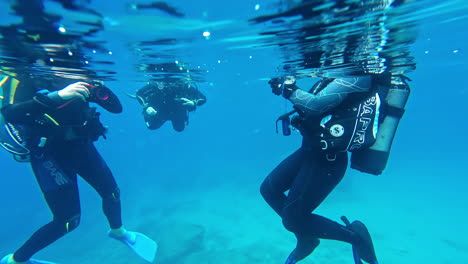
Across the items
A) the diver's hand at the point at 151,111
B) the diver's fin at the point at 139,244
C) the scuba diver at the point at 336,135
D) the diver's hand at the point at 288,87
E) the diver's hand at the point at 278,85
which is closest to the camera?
the scuba diver at the point at 336,135

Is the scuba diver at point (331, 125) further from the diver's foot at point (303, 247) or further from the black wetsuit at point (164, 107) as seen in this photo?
the black wetsuit at point (164, 107)

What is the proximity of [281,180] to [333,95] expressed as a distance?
204 cm

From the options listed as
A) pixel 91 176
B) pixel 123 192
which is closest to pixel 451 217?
pixel 91 176

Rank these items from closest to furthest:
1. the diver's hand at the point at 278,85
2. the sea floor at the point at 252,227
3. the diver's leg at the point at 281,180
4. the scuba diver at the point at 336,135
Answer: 1. the scuba diver at the point at 336,135
2. the diver's hand at the point at 278,85
3. the diver's leg at the point at 281,180
4. the sea floor at the point at 252,227

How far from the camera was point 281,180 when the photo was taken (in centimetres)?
555

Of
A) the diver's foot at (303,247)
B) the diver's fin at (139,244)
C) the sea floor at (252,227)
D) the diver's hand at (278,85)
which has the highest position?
the diver's hand at (278,85)

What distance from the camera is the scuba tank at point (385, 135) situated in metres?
4.62

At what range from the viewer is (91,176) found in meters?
6.35

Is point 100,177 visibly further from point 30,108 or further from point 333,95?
point 333,95

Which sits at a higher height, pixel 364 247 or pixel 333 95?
pixel 333 95

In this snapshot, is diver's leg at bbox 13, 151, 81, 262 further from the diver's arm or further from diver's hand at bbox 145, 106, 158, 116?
diver's hand at bbox 145, 106, 158, 116

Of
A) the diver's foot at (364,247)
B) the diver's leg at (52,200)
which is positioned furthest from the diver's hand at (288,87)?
the diver's leg at (52,200)

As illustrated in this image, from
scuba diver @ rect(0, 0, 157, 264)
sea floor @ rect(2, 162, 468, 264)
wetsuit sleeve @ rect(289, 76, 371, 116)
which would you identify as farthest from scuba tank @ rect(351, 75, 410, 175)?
sea floor @ rect(2, 162, 468, 264)

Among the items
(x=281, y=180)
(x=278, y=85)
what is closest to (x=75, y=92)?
(x=278, y=85)
